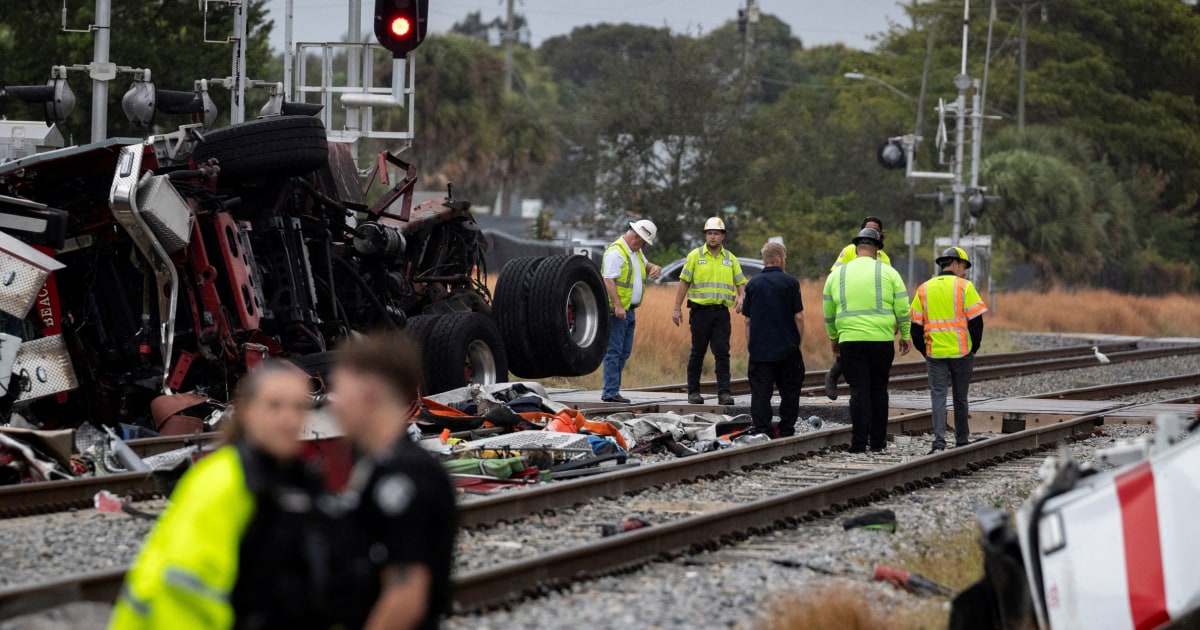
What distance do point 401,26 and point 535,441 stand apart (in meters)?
6.02

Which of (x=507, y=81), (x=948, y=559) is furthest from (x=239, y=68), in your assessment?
(x=507, y=81)

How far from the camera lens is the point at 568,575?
7.37m

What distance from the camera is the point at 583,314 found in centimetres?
1597

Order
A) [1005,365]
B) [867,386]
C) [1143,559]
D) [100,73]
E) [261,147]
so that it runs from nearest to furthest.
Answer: [1143,559] → [261,147] → [867,386] → [100,73] → [1005,365]

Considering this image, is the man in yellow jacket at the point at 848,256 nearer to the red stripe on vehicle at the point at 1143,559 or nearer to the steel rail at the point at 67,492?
the steel rail at the point at 67,492

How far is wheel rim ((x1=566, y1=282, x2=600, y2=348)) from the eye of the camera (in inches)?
624

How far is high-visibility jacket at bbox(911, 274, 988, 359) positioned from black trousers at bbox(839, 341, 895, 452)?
1.25 ft

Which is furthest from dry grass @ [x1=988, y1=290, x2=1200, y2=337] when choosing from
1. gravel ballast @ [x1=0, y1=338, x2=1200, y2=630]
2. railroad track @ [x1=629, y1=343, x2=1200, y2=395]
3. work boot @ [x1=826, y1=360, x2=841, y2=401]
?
gravel ballast @ [x1=0, y1=338, x2=1200, y2=630]

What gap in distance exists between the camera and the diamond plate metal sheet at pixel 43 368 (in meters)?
10.8

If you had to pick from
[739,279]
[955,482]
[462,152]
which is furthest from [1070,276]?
[955,482]

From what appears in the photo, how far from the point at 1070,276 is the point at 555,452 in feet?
163

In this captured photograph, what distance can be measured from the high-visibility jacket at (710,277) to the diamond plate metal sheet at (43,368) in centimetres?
630

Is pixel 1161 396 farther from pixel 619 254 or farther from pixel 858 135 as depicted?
pixel 858 135

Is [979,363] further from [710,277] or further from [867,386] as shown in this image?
[867,386]
